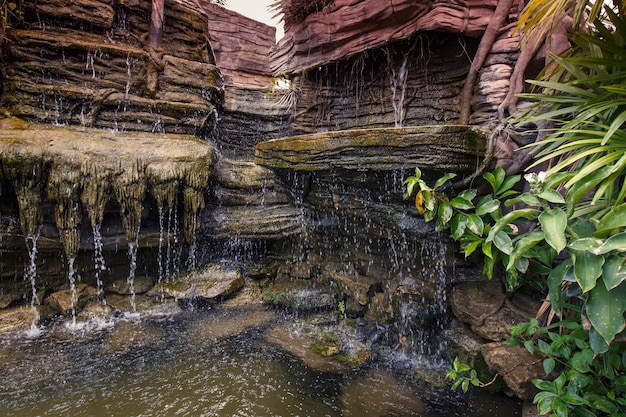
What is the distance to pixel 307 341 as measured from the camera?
14.6ft

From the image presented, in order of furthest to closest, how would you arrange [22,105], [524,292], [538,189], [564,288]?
[22,105] < [524,292] < [564,288] < [538,189]

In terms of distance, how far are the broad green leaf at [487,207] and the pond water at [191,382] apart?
197 cm

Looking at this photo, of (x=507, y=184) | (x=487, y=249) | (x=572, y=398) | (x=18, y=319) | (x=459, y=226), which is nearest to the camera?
(x=572, y=398)

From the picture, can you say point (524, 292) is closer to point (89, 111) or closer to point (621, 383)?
point (621, 383)

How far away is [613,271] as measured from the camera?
1.74 meters

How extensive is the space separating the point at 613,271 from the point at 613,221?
10.8 inches

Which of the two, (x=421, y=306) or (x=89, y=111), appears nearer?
(x=421, y=306)

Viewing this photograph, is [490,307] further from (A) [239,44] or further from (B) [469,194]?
(A) [239,44]

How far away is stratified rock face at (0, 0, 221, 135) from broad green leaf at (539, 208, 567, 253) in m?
5.81

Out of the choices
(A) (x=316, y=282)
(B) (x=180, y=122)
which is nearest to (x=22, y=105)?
(B) (x=180, y=122)

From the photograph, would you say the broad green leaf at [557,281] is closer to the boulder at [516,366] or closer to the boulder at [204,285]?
the boulder at [516,366]

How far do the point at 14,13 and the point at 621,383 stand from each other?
8690 mm

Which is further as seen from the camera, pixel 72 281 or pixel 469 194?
pixel 72 281

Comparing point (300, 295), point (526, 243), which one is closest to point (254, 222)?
point (300, 295)
